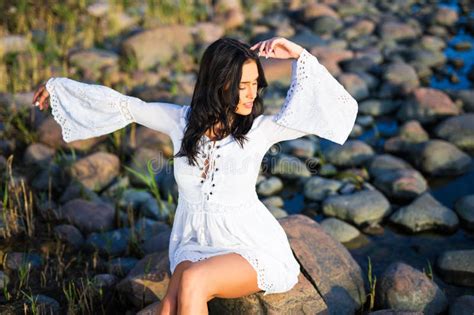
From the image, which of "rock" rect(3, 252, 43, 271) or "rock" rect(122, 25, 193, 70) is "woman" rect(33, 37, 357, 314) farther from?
"rock" rect(122, 25, 193, 70)

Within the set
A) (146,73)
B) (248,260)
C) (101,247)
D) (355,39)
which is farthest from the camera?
(355,39)

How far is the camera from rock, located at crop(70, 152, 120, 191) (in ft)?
16.5

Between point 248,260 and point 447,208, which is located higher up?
point 248,260

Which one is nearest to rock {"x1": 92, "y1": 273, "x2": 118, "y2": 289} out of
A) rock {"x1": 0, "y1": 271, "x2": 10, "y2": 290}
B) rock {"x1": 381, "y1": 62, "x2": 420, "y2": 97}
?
rock {"x1": 0, "y1": 271, "x2": 10, "y2": 290}

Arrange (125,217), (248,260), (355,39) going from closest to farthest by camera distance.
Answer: (248,260) < (125,217) < (355,39)

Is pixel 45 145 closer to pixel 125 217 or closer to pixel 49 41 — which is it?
pixel 125 217

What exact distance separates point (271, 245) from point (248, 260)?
0.60 ft

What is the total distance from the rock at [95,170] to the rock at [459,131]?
2.95 metres

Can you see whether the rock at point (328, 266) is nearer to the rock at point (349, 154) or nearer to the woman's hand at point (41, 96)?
the woman's hand at point (41, 96)

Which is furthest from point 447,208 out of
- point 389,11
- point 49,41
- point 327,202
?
point 389,11

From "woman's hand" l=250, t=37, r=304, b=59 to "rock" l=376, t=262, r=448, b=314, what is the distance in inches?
55.3

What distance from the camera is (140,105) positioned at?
3229mm

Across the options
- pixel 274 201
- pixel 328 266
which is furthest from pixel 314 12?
pixel 328 266

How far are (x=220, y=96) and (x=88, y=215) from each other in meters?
1.87
